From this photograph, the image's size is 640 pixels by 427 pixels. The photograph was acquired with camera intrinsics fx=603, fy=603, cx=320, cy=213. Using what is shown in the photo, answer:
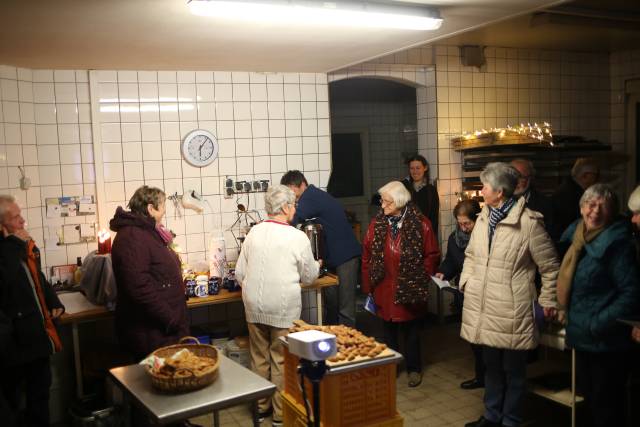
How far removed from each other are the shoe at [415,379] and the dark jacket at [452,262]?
2.61 feet

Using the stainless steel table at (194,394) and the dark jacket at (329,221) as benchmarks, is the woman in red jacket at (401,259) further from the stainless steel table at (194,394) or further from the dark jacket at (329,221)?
the stainless steel table at (194,394)

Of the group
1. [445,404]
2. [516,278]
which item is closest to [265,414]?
[445,404]

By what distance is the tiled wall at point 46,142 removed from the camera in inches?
169

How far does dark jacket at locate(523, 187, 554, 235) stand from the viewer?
172 inches

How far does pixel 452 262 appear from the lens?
4.36 m

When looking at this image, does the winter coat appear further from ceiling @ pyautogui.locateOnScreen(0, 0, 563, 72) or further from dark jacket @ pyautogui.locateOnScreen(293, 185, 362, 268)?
dark jacket @ pyautogui.locateOnScreen(293, 185, 362, 268)

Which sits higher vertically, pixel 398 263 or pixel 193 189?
pixel 193 189

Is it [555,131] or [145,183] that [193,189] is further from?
[555,131]

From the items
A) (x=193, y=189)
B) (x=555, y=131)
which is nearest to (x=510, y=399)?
(x=193, y=189)

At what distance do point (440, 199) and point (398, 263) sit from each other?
189 centimetres

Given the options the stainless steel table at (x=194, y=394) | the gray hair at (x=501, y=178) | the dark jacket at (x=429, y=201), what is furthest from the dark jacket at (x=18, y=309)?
the dark jacket at (x=429, y=201)

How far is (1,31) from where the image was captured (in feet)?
10.5

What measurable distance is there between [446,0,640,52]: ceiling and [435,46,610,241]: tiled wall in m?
0.21

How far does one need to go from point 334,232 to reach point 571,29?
2.91 metres
